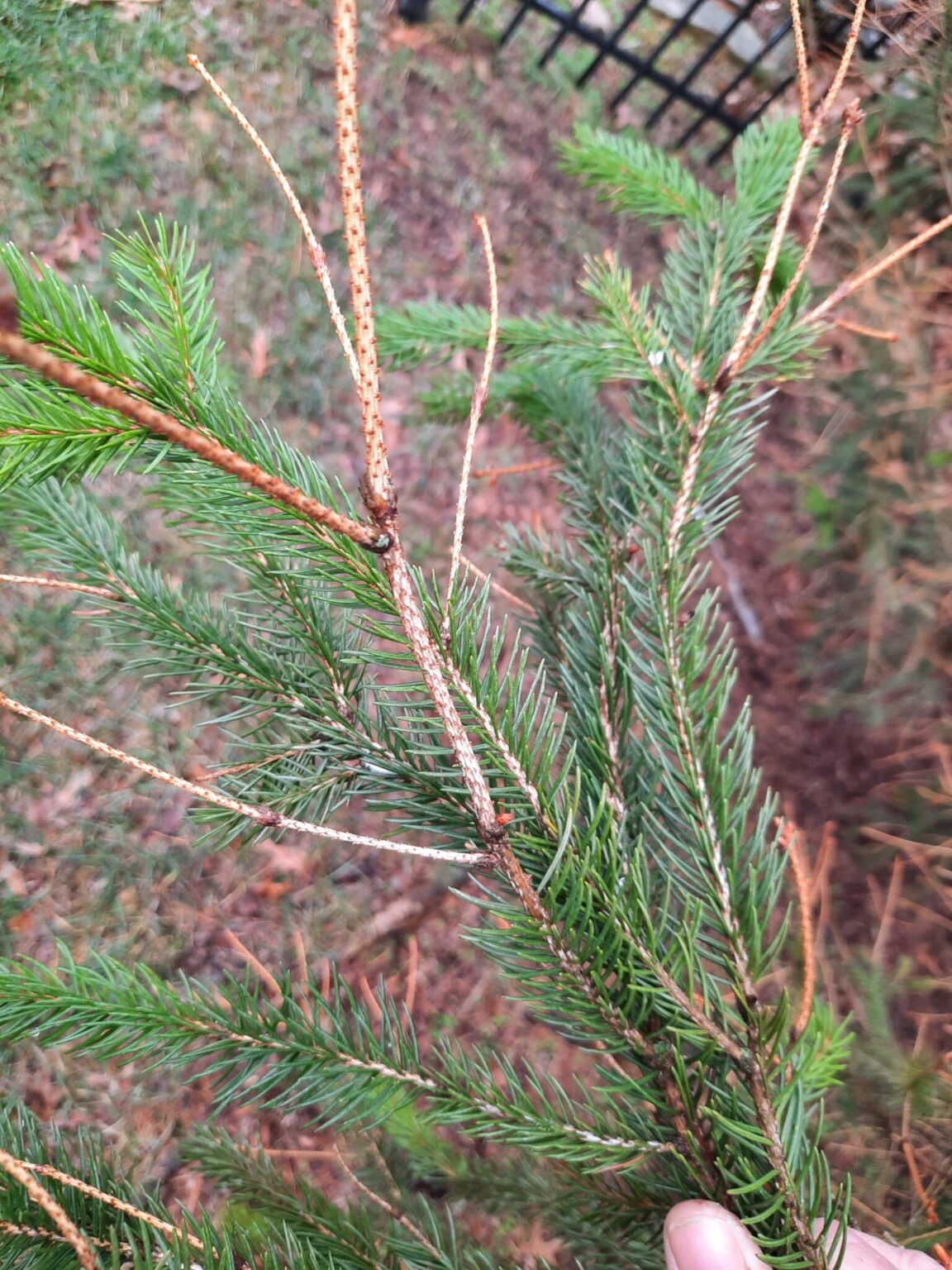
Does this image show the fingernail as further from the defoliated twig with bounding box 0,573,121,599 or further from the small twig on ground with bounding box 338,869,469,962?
the small twig on ground with bounding box 338,869,469,962

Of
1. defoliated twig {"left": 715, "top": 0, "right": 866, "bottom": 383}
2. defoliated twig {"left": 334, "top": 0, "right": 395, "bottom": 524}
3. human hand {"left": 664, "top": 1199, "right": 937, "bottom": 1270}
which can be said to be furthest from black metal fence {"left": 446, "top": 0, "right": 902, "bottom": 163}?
human hand {"left": 664, "top": 1199, "right": 937, "bottom": 1270}

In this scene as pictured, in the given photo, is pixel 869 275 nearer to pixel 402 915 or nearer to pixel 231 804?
pixel 231 804

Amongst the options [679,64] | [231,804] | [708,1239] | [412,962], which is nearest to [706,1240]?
[708,1239]

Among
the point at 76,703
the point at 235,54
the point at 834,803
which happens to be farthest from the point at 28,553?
the point at 834,803

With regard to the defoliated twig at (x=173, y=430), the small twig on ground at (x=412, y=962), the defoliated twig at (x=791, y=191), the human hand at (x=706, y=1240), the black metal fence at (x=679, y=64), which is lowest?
the small twig on ground at (x=412, y=962)

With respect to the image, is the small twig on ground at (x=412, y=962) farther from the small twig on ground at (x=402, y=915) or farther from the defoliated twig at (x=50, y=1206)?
the defoliated twig at (x=50, y=1206)

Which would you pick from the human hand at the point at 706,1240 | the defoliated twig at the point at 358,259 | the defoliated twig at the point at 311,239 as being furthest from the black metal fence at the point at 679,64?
the human hand at the point at 706,1240
